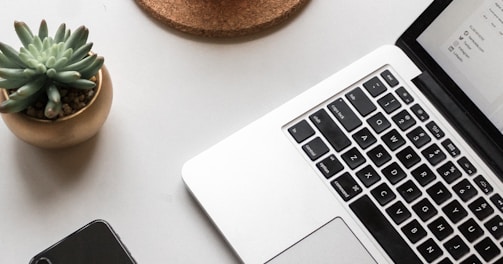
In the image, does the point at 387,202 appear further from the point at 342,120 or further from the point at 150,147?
the point at 150,147

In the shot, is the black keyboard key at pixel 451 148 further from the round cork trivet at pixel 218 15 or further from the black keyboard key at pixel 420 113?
the round cork trivet at pixel 218 15

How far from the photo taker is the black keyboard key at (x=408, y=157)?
64 centimetres

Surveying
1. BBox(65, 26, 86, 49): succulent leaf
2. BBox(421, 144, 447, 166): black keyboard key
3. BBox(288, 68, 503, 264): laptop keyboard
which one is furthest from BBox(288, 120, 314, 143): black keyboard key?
BBox(65, 26, 86, 49): succulent leaf

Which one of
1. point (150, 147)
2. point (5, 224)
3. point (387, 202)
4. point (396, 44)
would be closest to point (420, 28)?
point (396, 44)

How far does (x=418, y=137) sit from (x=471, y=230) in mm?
97

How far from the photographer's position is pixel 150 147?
66 cm

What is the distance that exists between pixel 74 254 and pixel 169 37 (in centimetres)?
24

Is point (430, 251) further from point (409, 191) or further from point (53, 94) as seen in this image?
point (53, 94)

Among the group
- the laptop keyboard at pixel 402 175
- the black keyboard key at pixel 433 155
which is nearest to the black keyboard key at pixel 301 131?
the laptop keyboard at pixel 402 175

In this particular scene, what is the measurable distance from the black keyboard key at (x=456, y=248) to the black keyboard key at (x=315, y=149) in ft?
0.44

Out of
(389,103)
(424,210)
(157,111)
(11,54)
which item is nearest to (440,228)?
(424,210)

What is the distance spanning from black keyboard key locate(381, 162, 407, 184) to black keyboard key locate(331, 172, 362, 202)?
→ 0.03 m

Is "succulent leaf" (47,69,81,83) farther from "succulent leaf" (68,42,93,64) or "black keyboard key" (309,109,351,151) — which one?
"black keyboard key" (309,109,351,151)

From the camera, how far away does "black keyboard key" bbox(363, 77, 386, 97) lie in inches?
26.4
